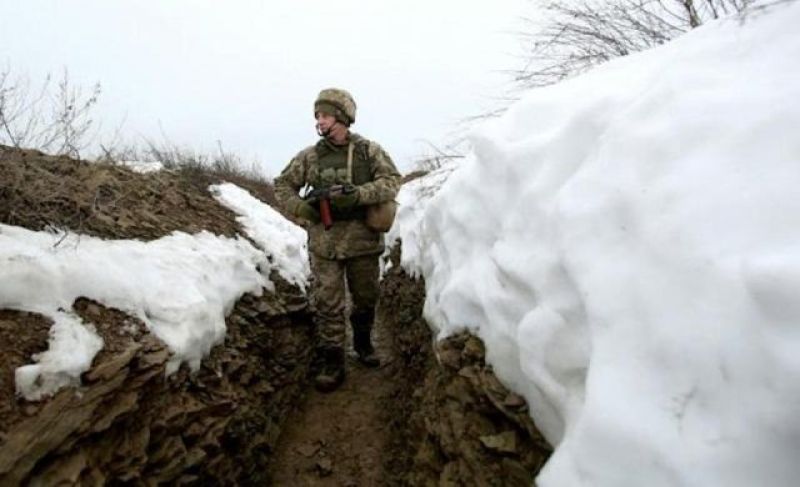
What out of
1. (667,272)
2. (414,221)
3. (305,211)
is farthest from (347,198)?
(667,272)

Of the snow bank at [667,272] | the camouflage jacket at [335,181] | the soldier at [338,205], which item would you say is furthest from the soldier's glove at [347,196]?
the snow bank at [667,272]

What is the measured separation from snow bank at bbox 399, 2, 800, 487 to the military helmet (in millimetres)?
2252

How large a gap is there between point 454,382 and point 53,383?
67.8 inches

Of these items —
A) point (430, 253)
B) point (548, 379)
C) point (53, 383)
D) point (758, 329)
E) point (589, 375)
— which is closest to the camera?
→ point (758, 329)

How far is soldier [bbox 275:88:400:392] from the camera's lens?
4391mm

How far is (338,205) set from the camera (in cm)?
441

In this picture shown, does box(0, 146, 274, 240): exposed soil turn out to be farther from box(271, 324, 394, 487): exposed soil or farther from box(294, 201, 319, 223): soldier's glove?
box(271, 324, 394, 487): exposed soil

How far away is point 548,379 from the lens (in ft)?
5.85

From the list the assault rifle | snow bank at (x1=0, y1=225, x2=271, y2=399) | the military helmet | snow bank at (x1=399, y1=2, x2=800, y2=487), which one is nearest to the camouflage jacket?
the assault rifle

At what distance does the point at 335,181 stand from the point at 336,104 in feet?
2.03

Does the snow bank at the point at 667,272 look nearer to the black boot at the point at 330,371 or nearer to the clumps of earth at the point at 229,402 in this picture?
the clumps of earth at the point at 229,402

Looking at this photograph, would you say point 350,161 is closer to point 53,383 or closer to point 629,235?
Answer: point 53,383

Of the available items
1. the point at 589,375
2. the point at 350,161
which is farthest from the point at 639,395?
the point at 350,161

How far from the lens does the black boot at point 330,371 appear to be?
463 cm
